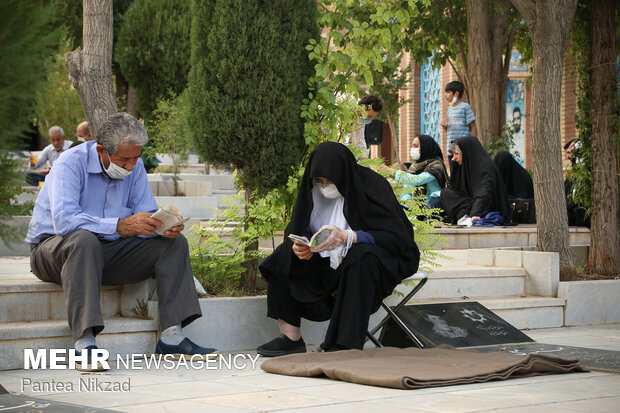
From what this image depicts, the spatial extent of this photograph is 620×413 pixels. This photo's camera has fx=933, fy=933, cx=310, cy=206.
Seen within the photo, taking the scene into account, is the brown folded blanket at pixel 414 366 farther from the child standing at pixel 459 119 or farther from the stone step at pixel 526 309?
the child standing at pixel 459 119

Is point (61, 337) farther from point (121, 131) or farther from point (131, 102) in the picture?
point (131, 102)

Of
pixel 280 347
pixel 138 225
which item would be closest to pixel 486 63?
pixel 280 347

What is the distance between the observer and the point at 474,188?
11.9 meters

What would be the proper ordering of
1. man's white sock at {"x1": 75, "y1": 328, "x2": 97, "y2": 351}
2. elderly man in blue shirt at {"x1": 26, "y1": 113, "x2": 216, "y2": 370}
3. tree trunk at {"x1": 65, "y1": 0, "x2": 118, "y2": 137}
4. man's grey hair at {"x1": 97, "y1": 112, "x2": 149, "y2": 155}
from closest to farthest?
man's white sock at {"x1": 75, "y1": 328, "x2": 97, "y2": 351} < elderly man in blue shirt at {"x1": 26, "y1": 113, "x2": 216, "y2": 370} < man's grey hair at {"x1": 97, "y1": 112, "x2": 149, "y2": 155} < tree trunk at {"x1": 65, "y1": 0, "x2": 118, "y2": 137}

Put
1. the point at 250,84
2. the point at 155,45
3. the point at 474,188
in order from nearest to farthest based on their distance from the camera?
the point at 250,84, the point at 474,188, the point at 155,45

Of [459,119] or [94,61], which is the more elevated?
[94,61]

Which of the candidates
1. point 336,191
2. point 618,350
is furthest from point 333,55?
point 618,350

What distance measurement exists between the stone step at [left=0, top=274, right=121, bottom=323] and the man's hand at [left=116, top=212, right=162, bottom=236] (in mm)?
544

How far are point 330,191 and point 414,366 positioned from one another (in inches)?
54.8

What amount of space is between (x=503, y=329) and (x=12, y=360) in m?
3.33

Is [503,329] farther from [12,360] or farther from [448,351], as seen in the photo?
[12,360]

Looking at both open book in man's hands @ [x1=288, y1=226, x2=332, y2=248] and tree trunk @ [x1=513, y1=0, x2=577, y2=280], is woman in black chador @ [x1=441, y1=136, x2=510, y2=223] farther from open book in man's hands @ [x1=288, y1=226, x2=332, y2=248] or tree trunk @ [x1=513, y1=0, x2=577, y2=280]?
open book in man's hands @ [x1=288, y1=226, x2=332, y2=248]

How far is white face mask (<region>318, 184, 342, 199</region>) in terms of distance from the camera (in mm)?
5941

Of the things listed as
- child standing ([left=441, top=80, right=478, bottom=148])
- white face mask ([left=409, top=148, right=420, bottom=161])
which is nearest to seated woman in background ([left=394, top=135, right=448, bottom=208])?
white face mask ([left=409, top=148, right=420, bottom=161])
